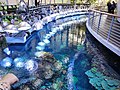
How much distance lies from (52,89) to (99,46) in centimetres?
355

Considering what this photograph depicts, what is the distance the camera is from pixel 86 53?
6414mm

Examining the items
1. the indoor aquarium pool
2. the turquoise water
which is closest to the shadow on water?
the indoor aquarium pool

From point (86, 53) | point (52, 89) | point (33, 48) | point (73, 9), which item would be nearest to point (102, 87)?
point (52, 89)

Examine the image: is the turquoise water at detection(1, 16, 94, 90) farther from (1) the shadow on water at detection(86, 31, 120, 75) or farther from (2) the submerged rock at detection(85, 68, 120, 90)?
(1) the shadow on water at detection(86, 31, 120, 75)

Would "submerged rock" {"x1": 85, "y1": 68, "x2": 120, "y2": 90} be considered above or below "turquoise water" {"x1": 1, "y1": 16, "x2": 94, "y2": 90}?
below

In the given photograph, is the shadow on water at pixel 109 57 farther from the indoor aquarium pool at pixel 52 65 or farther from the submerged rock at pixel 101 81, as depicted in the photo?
the submerged rock at pixel 101 81

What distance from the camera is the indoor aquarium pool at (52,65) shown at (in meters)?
4.19

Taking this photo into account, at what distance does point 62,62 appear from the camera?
5.54 m

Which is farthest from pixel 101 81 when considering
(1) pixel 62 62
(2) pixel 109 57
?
(2) pixel 109 57

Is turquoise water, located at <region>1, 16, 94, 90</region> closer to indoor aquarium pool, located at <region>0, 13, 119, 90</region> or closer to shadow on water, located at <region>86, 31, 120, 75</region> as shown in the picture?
indoor aquarium pool, located at <region>0, 13, 119, 90</region>

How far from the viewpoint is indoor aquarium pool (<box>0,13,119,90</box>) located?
4191mm

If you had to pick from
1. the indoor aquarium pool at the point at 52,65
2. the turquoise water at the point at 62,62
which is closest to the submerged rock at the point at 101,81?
the indoor aquarium pool at the point at 52,65

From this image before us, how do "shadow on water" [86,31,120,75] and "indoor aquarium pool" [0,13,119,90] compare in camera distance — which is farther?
"shadow on water" [86,31,120,75]

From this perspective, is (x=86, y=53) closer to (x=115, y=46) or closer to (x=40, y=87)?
(x=115, y=46)
